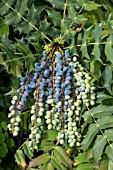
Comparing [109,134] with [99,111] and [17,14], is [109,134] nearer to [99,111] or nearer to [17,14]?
[99,111]

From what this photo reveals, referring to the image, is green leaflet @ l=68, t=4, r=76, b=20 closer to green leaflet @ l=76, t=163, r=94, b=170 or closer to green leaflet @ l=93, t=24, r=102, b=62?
green leaflet @ l=93, t=24, r=102, b=62

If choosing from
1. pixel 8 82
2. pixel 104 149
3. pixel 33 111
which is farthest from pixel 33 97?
pixel 104 149

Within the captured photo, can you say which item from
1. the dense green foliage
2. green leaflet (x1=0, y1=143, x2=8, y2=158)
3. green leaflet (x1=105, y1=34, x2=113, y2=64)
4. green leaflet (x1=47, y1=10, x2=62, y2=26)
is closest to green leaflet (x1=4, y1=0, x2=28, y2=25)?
the dense green foliage

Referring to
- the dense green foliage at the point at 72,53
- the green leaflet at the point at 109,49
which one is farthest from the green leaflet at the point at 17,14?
the green leaflet at the point at 109,49

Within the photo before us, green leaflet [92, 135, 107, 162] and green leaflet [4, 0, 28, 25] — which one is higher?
green leaflet [4, 0, 28, 25]

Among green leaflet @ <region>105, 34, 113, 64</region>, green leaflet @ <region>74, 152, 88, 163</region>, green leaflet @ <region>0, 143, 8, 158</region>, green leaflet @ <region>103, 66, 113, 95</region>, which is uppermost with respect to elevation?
green leaflet @ <region>105, 34, 113, 64</region>

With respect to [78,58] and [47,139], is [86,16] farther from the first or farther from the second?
[47,139]
